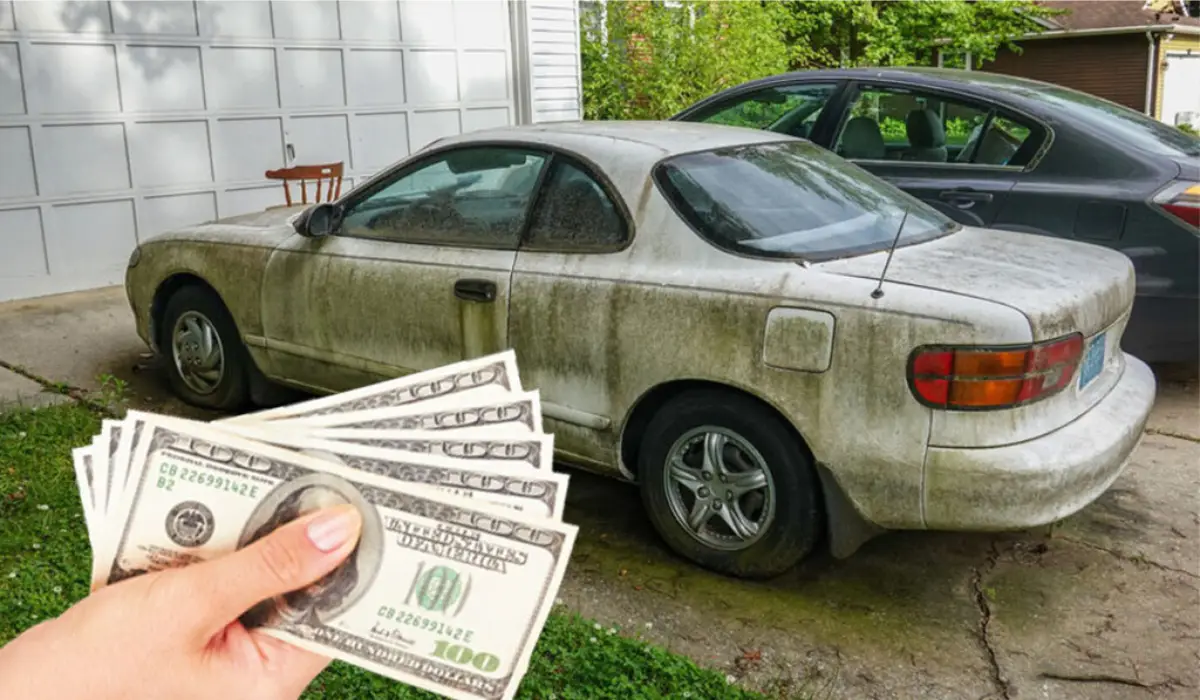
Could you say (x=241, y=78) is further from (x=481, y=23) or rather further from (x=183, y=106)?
(x=481, y=23)

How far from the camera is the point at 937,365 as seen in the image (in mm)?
3209

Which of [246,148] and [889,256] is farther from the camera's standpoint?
[246,148]

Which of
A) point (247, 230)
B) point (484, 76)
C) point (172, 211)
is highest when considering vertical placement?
point (484, 76)

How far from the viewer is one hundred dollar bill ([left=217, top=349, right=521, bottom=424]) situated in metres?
1.65

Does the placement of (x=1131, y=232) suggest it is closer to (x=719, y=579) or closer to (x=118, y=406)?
(x=719, y=579)

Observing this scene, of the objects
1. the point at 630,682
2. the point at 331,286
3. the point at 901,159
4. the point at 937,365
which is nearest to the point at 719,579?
the point at 630,682

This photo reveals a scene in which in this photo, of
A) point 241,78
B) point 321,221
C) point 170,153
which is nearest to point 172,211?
point 170,153

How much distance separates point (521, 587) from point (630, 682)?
5.37 ft

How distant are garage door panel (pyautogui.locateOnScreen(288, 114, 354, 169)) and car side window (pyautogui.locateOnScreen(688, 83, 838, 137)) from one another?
13.7 feet

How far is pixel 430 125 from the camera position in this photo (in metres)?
10.3

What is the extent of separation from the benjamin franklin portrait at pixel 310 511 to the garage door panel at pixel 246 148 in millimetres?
8016

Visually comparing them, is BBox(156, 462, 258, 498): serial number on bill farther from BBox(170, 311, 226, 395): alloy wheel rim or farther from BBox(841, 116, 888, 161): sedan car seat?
BBox(841, 116, 888, 161): sedan car seat

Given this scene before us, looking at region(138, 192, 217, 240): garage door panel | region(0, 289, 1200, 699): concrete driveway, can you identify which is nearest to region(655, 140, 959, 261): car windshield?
region(0, 289, 1200, 699): concrete driveway

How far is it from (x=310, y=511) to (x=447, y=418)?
36 cm
